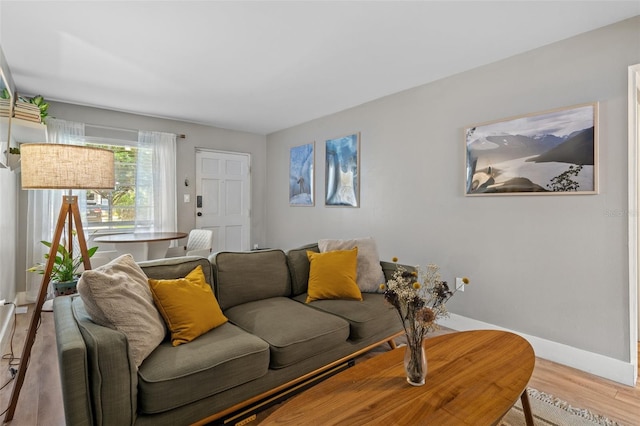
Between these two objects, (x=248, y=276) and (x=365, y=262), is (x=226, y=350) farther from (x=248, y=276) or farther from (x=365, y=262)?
Result: (x=365, y=262)

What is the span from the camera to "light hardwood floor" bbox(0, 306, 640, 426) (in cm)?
186

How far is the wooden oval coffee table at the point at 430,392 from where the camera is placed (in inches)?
45.5

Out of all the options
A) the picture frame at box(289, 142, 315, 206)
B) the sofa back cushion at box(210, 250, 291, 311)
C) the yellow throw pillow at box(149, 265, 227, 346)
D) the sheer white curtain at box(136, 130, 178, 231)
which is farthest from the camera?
the picture frame at box(289, 142, 315, 206)

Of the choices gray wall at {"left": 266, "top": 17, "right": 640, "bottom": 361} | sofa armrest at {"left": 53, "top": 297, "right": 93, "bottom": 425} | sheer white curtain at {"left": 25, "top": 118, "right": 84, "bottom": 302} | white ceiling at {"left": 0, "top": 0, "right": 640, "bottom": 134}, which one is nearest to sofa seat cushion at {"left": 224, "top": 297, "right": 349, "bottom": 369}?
sofa armrest at {"left": 53, "top": 297, "right": 93, "bottom": 425}

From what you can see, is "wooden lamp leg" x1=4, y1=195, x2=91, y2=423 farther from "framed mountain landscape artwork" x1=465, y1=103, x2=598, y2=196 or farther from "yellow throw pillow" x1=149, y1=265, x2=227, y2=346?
"framed mountain landscape artwork" x1=465, y1=103, x2=598, y2=196

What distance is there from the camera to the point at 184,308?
1.80m

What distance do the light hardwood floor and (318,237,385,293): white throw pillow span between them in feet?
4.10

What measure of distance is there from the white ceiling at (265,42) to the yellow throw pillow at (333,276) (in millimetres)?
1691

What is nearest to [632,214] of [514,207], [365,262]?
[514,207]

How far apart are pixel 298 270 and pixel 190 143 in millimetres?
3334

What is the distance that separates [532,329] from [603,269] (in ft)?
2.31

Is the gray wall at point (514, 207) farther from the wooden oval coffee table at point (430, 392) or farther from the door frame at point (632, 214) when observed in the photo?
the wooden oval coffee table at point (430, 392)

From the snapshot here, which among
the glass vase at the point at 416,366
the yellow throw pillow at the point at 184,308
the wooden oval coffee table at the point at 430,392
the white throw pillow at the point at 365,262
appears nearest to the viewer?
the wooden oval coffee table at the point at 430,392

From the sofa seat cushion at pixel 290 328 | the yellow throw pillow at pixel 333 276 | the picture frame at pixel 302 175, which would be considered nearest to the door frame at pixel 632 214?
the yellow throw pillow at pixel 333 276
